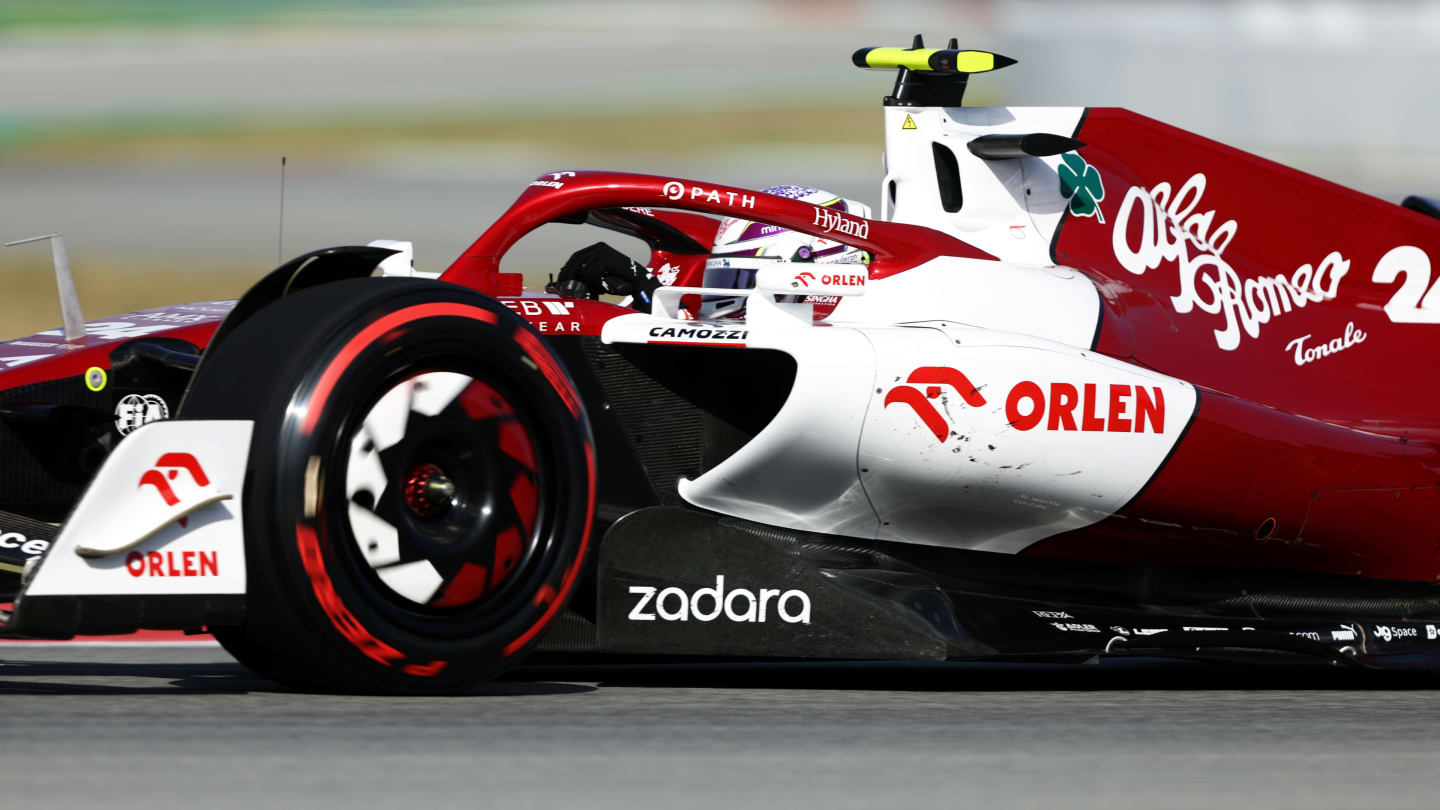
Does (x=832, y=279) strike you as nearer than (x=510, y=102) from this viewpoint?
Yes

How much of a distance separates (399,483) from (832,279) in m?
1.50

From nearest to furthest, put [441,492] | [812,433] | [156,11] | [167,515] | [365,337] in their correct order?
[167,515] → [365,337] → [441,492] → [812,433] → [156,11]

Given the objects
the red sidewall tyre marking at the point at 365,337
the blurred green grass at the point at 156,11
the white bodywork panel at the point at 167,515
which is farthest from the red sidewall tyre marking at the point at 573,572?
the blurred green grass at the point at 156,11

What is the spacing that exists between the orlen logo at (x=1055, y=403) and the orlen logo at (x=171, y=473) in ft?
5.58

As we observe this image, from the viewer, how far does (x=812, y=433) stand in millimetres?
4496

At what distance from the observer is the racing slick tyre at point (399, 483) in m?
3.59

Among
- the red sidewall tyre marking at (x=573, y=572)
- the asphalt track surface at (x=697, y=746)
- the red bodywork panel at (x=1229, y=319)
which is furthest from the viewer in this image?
the red bodywork panel at (x=1229, y=319)

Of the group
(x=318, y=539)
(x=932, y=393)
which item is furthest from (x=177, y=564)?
(x=932, y=393)

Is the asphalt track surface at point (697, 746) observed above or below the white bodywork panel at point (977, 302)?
below

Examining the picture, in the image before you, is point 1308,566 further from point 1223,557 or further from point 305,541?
point 305,541

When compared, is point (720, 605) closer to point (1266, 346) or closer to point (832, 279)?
point (832, 279)

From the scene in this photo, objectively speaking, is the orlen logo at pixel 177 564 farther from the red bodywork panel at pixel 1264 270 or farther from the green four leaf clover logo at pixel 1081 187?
the green four leaf clover logo at pixel 1081 187

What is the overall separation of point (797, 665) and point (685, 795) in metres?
2.73

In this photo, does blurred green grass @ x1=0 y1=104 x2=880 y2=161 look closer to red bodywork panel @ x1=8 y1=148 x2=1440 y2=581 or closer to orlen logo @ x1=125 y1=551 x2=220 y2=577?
red bodywork panel @ x1=8 y1=148 x2=1440 y2=581
